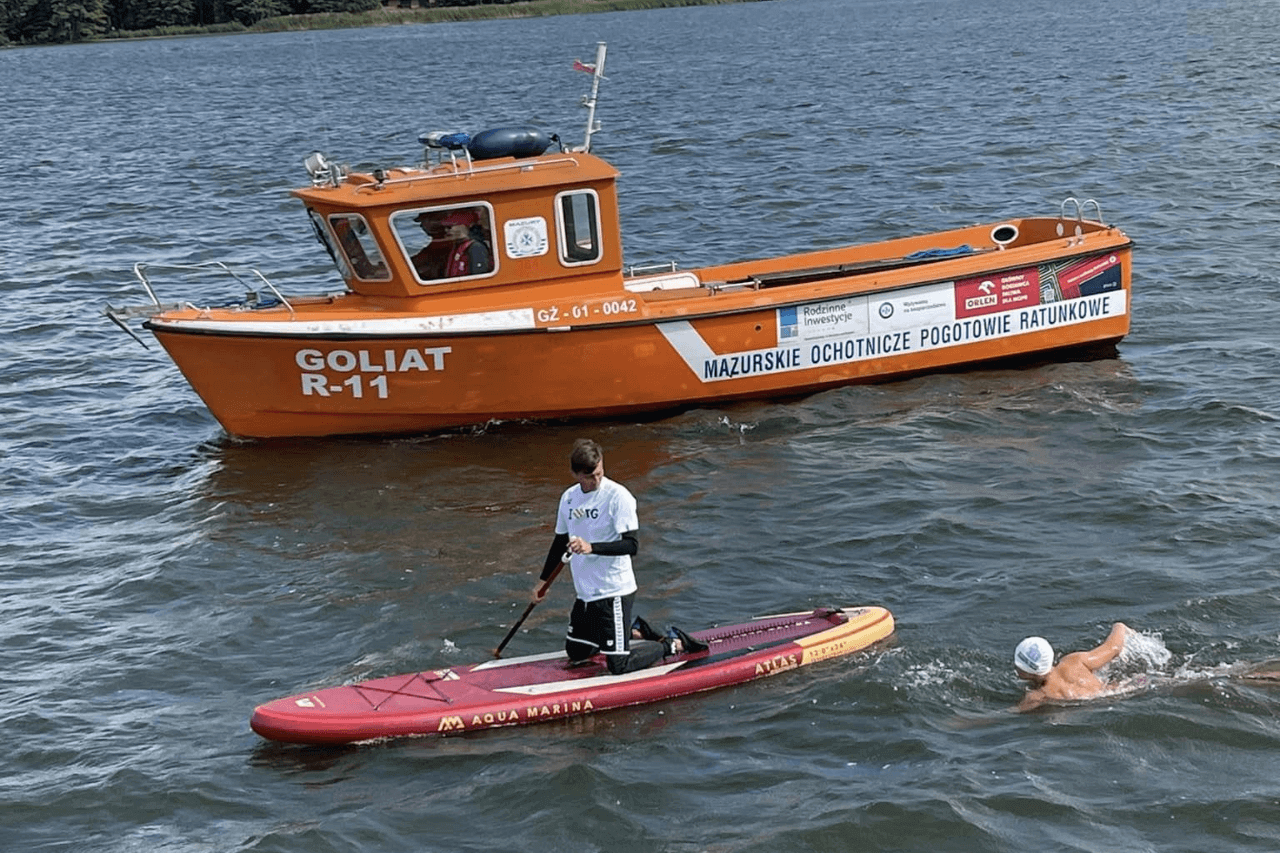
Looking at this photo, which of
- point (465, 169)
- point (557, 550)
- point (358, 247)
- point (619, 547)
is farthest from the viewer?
point (358, 247)

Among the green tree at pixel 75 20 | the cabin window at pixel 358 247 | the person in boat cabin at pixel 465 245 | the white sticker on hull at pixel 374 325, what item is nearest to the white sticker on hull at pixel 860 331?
the white sticker on hull at pixel 374 325

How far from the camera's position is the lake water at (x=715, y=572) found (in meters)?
9.23

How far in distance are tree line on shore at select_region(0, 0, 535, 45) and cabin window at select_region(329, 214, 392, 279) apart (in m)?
88.9

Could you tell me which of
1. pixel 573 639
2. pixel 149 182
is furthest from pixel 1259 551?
pixel 149 182

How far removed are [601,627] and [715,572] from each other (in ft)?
8.54

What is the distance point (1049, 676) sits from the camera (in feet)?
33.1

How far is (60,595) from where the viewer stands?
42.1 ft

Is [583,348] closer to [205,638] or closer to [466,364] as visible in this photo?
[466,364]

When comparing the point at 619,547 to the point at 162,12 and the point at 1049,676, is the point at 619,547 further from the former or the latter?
the point at 162,12

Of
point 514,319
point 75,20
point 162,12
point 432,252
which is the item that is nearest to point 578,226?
point 514,319

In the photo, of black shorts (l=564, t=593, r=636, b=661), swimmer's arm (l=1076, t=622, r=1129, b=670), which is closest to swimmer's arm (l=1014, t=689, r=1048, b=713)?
swimmer's arm (l=1076, t=622, r=1129, b=670)

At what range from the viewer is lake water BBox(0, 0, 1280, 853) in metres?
9.23

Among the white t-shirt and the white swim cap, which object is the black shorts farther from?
the white swim cap

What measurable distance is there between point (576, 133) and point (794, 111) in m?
6.50
